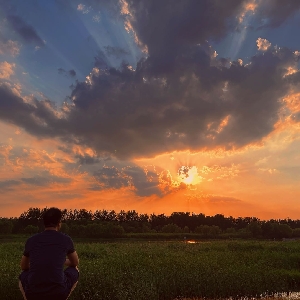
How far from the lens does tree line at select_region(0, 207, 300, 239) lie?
320ft

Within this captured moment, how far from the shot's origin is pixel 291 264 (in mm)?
30391

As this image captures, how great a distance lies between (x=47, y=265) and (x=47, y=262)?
5 cm

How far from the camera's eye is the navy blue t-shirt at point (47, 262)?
214 inches

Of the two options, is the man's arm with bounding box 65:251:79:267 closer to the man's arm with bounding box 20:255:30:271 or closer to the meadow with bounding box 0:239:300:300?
the man's arm with bounding box 20:255:30:271

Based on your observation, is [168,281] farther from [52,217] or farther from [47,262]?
[47,262]

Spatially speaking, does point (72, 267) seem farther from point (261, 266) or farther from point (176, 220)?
point (176, 220)

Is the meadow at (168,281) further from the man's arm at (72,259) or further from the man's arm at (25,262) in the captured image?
the man's arm at (25,262)

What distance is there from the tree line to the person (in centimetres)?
3212

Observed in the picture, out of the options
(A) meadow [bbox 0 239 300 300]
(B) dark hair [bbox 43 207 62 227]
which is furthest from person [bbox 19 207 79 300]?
(A) meadow [bbox 0 239 300 300]

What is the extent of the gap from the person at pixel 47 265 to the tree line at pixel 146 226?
32.1 m

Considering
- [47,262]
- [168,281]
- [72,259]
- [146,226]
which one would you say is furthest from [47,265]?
[146,226]

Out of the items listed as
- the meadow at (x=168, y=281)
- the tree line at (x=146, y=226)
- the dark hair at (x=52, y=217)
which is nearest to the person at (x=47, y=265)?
the dark hair at (x=52, y=217)

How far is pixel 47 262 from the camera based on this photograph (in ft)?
18.0

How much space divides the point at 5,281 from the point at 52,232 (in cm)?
1168
